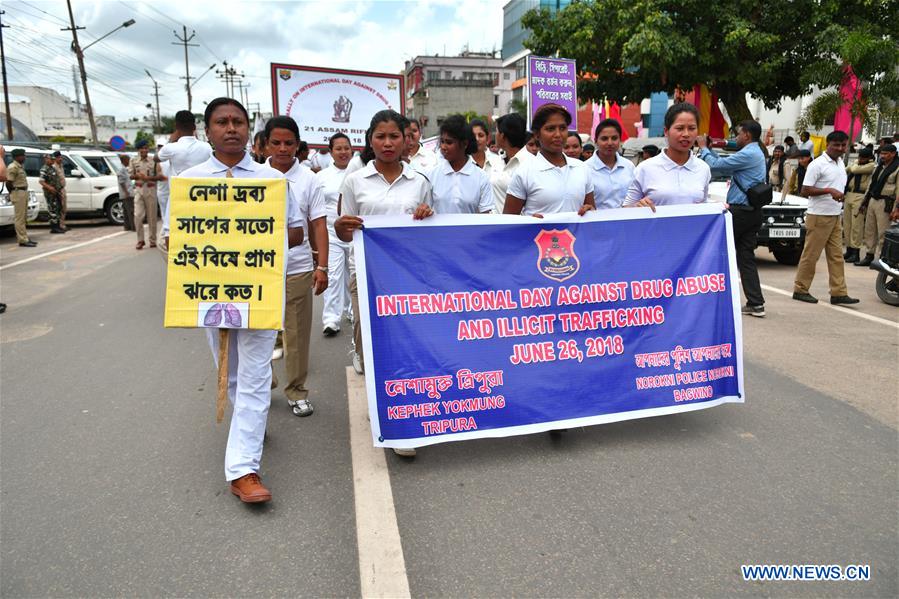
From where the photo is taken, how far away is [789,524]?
2779 mm

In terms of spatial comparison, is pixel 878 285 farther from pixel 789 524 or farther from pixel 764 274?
pixel 789 524

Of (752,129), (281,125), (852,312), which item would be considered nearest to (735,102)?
(852,312)

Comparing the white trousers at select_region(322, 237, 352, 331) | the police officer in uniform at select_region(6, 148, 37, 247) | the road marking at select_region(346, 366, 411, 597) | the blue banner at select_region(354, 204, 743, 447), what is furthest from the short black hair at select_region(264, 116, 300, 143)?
the police officer in uniform at select_region(6, 148, 37, 247)

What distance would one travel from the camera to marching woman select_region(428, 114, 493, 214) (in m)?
4.47

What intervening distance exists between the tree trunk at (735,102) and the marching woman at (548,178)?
49.7ft

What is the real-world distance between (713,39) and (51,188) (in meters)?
15.8

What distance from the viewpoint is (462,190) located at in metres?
4.48

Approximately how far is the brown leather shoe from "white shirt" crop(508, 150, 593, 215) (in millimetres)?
2137

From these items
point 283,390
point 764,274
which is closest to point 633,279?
point 283,390

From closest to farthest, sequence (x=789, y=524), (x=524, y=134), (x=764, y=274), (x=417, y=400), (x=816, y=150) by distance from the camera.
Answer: (x=789, y=524), (x=417, y=400), (x=524, y=134), (x=764, y=274), (x=816, y=150)

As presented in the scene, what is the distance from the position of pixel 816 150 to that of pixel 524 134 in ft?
45.8

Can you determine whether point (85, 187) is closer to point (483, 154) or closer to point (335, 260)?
point (335, 260)

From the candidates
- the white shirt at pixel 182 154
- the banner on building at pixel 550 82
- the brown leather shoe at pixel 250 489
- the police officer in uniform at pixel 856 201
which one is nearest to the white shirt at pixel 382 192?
the brown leather shoe at pixel 250 489

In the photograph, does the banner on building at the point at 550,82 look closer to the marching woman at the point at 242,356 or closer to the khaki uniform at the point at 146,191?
the khaki uniform at the point at 146,191
